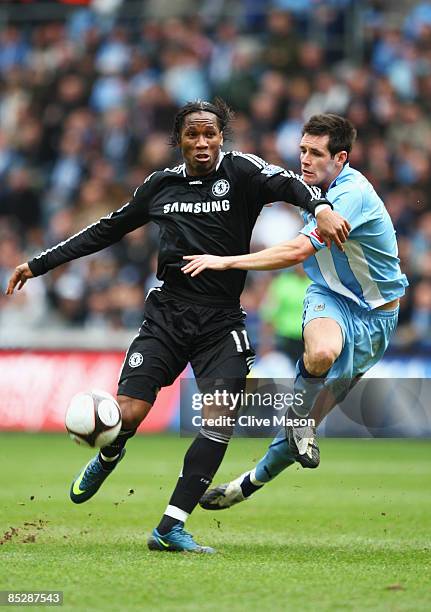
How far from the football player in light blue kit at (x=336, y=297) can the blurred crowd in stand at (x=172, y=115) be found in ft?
19.6

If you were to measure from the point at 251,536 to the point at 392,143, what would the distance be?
31.6 feet

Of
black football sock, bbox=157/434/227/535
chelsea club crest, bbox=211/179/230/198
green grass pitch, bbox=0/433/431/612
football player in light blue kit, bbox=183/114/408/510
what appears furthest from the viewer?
football player in light blue kit, bbox=183/114/408/510

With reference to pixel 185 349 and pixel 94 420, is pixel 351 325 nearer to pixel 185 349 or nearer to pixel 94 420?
pixel 185 349

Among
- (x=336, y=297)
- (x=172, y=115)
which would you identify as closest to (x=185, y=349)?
(x=336, y=297)

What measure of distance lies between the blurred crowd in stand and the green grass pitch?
3800 mm

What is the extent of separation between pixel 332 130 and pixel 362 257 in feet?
2.48

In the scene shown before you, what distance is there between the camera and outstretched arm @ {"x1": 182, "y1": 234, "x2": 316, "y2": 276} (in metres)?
6.25

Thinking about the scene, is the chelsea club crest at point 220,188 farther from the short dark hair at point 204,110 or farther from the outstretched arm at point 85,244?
the outstretched arm at point 85,244

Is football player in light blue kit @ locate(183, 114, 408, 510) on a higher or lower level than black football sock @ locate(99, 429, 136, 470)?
higher

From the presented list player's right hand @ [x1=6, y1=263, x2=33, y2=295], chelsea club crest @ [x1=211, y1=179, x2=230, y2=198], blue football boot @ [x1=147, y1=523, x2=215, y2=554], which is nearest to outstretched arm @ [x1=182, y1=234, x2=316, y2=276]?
chelsea club crest @ [x1=211, y1=179, x2=230, y2=198]

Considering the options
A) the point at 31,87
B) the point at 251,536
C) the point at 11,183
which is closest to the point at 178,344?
the point at 251,536

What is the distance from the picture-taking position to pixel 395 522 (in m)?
7.58

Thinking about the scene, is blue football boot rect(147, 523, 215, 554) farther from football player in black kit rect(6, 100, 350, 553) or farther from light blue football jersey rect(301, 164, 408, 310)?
light blue football jersey rect(301, 164, 408, 310)

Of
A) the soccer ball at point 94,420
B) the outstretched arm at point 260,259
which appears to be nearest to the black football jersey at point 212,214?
the outstretched arm at point 260,259
